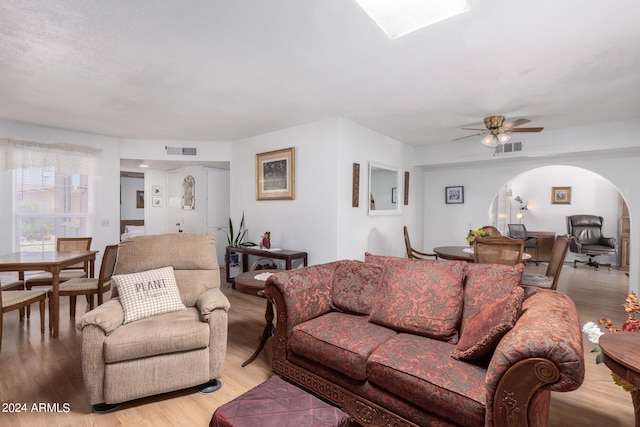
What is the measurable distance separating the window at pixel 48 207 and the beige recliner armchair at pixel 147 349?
3275mm

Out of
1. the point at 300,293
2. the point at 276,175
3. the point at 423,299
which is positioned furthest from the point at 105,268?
the point at 423,299

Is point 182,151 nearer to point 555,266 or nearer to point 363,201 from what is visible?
point 363,201

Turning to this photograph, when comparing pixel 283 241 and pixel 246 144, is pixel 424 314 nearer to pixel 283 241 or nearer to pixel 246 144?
pixel 283 241

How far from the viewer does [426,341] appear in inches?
72.2

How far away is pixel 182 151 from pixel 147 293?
383cm


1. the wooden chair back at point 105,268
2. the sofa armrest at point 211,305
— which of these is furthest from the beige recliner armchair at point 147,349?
the wooden chair back at point 105,268

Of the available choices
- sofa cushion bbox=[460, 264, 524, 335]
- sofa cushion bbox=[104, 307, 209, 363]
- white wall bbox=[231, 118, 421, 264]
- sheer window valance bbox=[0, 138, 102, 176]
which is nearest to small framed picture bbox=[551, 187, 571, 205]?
white wall bbox=[231, 118, 421, 264]

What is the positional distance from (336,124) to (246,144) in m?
1.92

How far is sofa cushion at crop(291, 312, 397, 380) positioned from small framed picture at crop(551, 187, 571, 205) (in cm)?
778

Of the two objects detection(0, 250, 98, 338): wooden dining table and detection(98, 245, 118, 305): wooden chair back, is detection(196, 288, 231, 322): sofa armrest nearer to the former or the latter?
detection(98, 245, 118, 305): wooden chair back

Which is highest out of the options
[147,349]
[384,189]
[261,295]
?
[384,189]

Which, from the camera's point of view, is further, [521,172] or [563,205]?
[563,205]

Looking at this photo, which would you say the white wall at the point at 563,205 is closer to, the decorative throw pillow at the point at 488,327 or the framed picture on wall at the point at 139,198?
the decorative throw pillow at the point at 488,327

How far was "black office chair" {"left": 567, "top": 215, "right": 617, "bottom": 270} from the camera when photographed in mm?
6430
